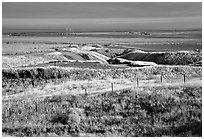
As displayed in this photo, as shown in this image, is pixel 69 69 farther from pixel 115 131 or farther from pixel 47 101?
pixel 115 131

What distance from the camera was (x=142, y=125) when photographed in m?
22.3

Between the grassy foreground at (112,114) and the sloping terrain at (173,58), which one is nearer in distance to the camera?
the grassy foreground at (112,114)

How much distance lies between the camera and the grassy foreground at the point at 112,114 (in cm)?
2184

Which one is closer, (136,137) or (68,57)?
(136,137)

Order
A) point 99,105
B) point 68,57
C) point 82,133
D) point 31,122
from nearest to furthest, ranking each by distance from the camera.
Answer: point 82,133 → point 31,122 → point 99,105 → point 68,57

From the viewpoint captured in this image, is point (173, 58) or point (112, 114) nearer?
point (112, 114)

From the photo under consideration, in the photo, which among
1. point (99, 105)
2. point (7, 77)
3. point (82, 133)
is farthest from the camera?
point (7, 77)

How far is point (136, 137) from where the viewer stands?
Answer: 67.4ft

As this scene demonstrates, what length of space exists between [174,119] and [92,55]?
49.4 m

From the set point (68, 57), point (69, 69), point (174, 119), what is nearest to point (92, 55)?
point (68, 57)

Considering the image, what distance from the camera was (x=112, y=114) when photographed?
24094 millimetres

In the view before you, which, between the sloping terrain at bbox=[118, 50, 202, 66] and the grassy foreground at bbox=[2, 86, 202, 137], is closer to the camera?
the grassy foreground at bbox=[2, 86, 202, 137]

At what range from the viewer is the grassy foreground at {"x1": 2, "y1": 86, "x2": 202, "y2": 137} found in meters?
21.8

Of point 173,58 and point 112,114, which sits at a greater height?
point 173,58
